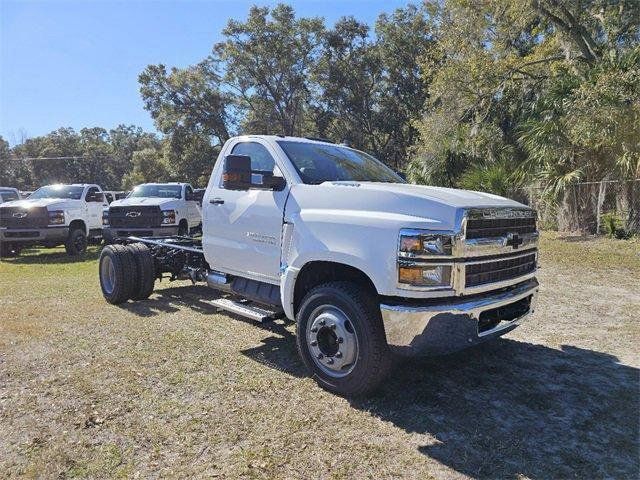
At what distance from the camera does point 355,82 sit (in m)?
32.9

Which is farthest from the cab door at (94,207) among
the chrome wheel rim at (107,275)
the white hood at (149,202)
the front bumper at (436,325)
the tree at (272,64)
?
the tree at (272,64)

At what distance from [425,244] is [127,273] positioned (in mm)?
4890

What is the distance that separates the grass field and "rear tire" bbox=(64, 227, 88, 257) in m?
8.01

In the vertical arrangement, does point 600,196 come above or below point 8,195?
below

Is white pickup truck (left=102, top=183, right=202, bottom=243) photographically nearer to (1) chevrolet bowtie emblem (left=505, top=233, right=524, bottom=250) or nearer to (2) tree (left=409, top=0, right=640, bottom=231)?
(2) tree (left=409, top=0, right=640, bottom=231)

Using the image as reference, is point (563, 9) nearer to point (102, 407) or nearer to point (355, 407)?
point (355, 407)

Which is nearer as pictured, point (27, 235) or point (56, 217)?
point (27, 235)

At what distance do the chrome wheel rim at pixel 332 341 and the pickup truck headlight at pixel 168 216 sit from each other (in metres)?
10.1

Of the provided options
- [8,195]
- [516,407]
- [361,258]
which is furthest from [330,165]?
[8,195]

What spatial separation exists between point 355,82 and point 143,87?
50.5 ft

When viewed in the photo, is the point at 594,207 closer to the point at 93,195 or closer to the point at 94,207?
the point at 94,207

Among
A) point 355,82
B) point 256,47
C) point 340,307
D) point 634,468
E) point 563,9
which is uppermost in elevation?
point 256,47

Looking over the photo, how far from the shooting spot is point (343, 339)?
3.78 m

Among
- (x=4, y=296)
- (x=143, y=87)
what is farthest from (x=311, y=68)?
(x=4, y=296)
